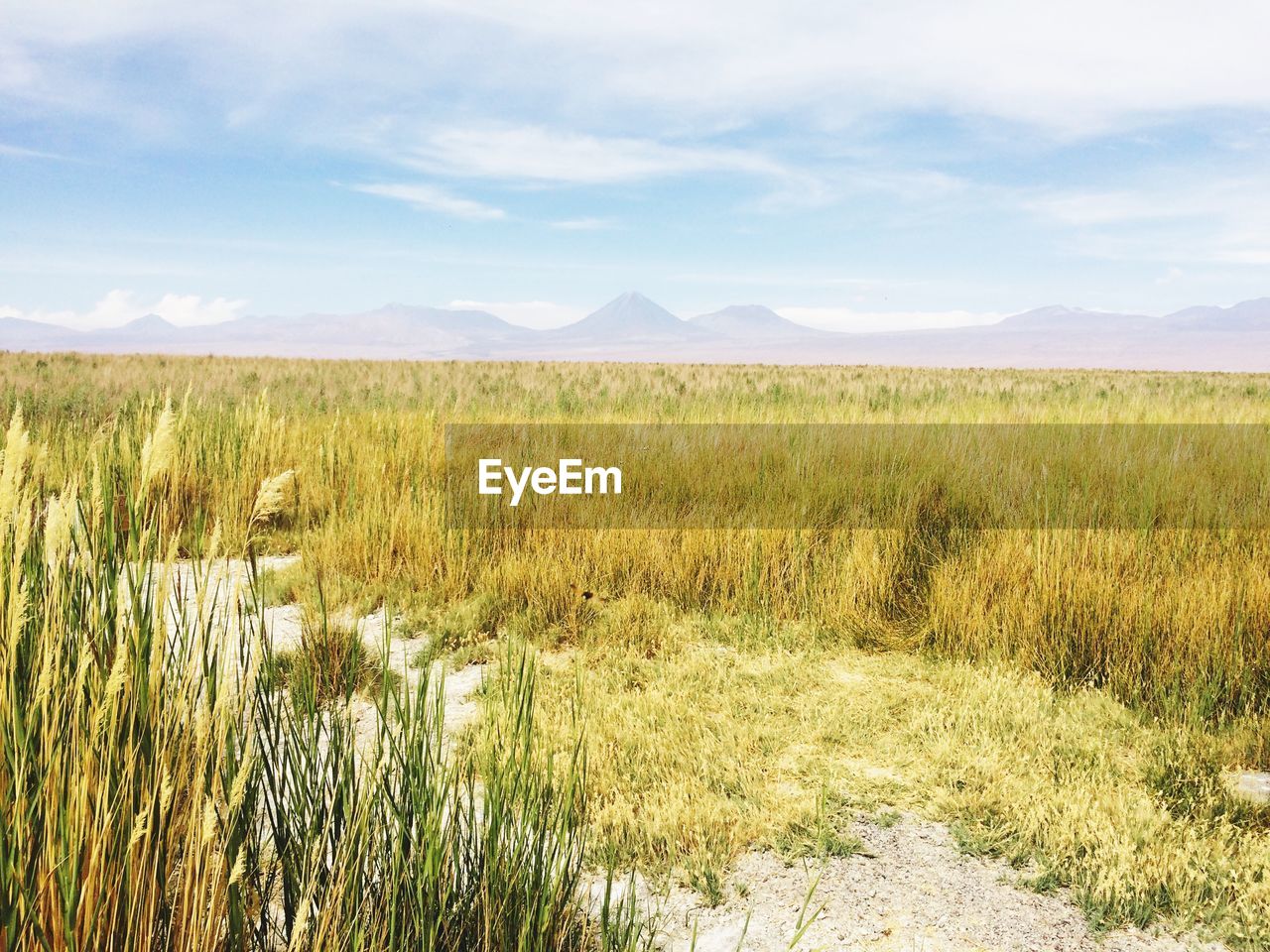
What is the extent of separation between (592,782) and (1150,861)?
1605 millimetres

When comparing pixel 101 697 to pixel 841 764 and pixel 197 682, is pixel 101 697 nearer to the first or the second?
pixel 197 682

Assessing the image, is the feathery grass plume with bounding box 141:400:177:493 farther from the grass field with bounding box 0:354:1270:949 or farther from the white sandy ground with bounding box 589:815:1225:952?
the white sandy ground with bounding box 589:815:1225:952

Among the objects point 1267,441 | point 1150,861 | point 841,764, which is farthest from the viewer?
point 1267,441

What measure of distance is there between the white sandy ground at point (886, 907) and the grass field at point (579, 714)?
0.26 ft

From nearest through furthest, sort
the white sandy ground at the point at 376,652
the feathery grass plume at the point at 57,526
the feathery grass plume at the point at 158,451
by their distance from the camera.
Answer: the feathery grass plume at the point at 57,526 < the feathery grass plume at the point at 158,451 < the white sandy ground at the point at 376,652

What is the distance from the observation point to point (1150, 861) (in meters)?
2.29

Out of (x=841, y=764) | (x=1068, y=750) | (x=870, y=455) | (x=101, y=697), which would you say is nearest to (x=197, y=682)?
(x=101, y=697)

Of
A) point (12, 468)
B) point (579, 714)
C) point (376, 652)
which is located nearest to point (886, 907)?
point (579, 714)

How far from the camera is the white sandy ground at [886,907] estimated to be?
202 centimetres

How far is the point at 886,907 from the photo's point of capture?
2141 mm

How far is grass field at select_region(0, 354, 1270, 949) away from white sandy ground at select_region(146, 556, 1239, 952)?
0.26 ft

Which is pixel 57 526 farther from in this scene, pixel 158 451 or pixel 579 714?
pixel 579 714

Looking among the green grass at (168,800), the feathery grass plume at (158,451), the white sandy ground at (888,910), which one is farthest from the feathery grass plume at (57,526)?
the white sandy ground at (888,910)

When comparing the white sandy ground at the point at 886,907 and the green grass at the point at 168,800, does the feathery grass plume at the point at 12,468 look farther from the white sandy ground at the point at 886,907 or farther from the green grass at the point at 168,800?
the white sandy ground at the point at 886,907
